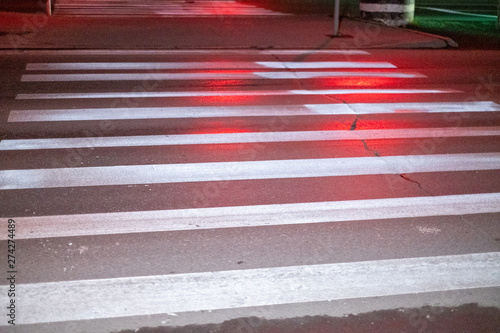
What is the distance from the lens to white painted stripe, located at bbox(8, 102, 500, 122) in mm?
8859

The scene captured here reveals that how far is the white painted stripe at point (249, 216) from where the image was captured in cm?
534

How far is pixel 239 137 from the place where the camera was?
8078mm

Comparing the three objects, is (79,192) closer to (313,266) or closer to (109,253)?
(109,253)

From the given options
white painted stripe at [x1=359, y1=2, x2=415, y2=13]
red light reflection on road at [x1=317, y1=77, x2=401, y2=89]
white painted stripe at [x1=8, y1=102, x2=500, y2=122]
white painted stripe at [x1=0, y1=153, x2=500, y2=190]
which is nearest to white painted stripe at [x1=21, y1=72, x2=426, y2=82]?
red light reflection on road at [x1=317, y1=77, x2=401, y2=89]

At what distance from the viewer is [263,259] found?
485 centimetres

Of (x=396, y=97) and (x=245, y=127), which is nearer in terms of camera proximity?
(x=245, y=127)

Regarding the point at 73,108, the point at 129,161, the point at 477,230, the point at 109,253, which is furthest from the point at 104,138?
the point at 477,230

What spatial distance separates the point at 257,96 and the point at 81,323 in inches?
271

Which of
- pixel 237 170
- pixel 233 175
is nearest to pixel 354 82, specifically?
pixel 237 170

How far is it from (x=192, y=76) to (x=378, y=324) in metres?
8.42

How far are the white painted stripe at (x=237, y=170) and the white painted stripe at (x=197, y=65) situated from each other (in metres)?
5.81

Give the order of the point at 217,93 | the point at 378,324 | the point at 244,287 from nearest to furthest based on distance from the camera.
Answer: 1. the point at 378,324
2. the point at 244,287
3. the point at 217,93

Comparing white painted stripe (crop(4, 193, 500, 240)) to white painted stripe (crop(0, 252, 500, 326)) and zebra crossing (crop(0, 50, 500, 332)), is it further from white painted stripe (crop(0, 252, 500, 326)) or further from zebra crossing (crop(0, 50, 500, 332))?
white painted stripe (crop(0, 252, 500, 326))

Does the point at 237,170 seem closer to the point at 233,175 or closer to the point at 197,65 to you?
the point at 233,175
